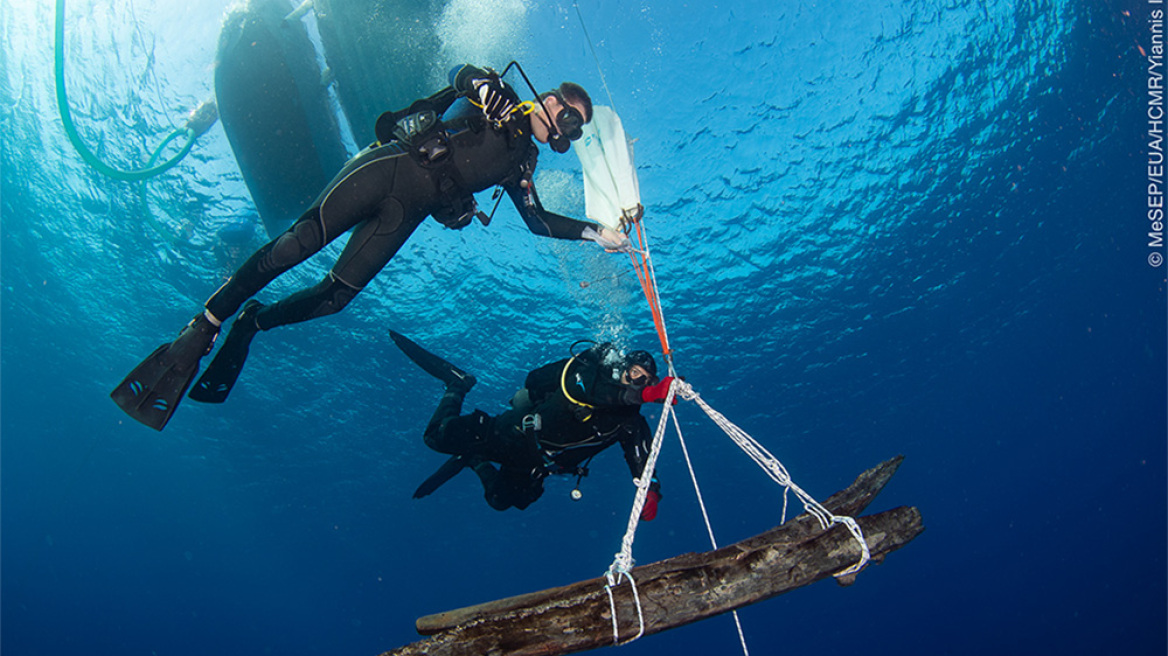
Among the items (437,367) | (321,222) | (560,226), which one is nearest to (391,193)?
(321,222)

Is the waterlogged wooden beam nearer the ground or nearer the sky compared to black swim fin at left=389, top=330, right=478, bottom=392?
nearer the ground

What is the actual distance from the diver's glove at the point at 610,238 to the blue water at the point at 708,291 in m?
5.15

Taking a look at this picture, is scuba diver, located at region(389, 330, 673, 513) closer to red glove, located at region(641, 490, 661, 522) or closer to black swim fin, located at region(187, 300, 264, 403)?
red glove, located at region(641, 490, 661, 522)

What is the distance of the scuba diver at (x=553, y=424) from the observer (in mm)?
4190

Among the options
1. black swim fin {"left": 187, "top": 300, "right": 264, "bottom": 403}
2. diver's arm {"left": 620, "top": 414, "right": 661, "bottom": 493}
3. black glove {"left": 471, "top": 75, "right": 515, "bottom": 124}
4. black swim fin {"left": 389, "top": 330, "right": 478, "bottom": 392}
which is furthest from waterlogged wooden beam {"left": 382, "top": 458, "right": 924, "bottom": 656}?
black swim fin {"left": 389, "top": 330, "right": 478, "bottom": 392}

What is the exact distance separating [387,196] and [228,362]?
2396mm

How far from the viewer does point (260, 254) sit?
4.27m

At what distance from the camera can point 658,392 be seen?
11.8 feet

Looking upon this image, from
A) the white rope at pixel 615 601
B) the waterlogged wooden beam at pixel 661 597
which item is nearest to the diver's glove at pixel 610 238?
the waterlogged wooden beam at pixel 661 597

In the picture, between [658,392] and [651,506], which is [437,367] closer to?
[651,506]

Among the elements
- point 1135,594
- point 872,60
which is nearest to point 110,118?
point 872,60

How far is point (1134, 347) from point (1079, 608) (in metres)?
65.9

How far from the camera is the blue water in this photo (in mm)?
10086

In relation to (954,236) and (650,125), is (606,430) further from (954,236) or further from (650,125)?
(954,236)
